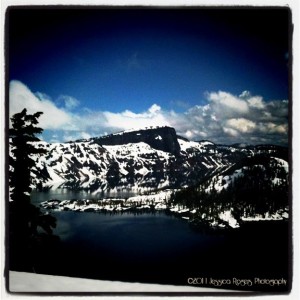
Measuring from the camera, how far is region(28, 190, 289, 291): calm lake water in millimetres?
2014

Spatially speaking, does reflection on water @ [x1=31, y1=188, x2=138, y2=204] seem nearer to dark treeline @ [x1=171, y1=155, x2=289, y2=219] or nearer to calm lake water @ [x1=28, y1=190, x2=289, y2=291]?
calm lake water @ [x1=28, y1=190, x2=289, y2=291]

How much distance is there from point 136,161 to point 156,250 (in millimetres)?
484

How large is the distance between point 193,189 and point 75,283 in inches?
31.0

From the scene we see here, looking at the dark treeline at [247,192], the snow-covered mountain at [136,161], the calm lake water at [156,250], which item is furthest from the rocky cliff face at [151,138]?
the calm lake water at [156,250]

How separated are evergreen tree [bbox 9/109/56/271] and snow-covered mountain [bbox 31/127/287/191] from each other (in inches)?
2.4

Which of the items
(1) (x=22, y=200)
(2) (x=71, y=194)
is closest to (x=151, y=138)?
(2) (x=71, y=194)

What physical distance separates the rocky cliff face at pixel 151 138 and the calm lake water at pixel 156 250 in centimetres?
36

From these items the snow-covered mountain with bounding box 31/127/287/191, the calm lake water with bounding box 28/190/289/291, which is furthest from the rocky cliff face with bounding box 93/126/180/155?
the calm lake water with bounding box 28/190/289/291

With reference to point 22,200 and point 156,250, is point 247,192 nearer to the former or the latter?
point 156,250

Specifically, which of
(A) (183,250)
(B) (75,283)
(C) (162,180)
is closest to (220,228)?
(A) (183,250)

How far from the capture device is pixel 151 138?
6.88 feet

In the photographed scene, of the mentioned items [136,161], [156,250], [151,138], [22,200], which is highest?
[151,138]

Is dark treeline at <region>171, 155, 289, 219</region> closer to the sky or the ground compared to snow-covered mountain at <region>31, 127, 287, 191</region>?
closer to the ground
